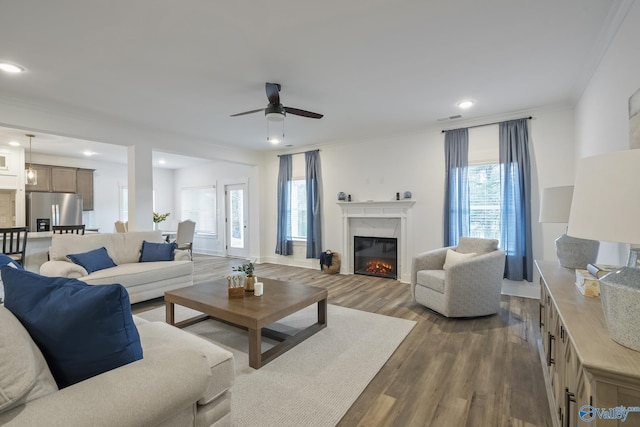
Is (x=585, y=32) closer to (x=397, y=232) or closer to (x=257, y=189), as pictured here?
(x=397, y=232)

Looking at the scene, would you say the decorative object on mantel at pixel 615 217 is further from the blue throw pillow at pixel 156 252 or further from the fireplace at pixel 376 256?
the blue throw pillow at pixel 156 252

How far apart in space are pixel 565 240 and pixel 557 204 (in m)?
0.31

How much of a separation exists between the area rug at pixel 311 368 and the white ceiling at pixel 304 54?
8.55 ft

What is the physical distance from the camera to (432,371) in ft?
7.64

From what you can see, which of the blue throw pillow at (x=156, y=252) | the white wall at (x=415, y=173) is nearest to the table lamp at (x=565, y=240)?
the white wall at (x=415, y=173)

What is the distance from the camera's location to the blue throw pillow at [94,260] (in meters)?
3.61

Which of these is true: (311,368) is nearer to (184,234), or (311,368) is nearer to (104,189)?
(184,234)

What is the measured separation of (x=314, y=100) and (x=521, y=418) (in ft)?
11.6

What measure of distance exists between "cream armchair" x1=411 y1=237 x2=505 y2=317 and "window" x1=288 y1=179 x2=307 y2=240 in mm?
3355

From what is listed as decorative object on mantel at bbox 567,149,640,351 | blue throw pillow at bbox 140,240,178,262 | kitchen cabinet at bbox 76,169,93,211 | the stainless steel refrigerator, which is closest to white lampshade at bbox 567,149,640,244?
decorative object on mantel at bbox 567,149,640,351

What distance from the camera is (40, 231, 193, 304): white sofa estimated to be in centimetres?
347

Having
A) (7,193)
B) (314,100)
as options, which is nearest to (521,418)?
(314,100)

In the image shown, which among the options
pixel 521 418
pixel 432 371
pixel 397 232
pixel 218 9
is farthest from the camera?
pixel 397 232

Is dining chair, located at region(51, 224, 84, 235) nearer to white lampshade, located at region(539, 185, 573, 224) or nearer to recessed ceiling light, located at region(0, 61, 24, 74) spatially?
recessed ceiling light, located at region(0, 61, 24, 74)
